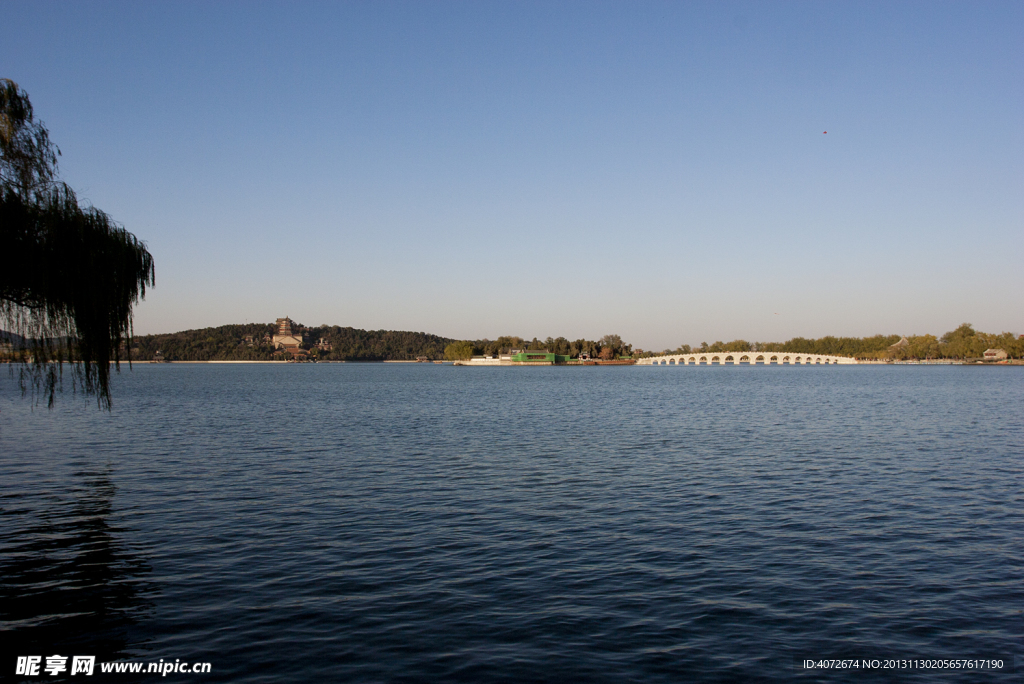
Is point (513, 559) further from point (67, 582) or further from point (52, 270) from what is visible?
point (52, 270)

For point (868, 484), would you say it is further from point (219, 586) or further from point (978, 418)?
point (978, 418)

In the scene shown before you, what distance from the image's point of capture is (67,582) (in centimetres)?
1437

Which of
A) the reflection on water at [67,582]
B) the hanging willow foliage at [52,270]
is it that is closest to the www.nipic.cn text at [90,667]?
the reflection on water at [67,582]

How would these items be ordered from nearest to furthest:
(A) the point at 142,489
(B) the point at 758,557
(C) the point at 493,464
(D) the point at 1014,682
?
1. (D) the point at 1014,682
2. (B) the point at 758,557
3. (A) the point at 142,489
4. (C) the point at 493,464

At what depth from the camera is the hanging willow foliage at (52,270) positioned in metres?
18.8

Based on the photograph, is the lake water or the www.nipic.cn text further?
the lake water

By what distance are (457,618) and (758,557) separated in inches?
315

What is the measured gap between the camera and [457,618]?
12391 mm

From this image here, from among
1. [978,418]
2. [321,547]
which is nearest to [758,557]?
[321,547]

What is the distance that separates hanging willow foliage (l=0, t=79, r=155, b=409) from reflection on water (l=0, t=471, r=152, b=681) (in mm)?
4070

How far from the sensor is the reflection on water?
1141 cm

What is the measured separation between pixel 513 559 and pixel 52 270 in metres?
15.5

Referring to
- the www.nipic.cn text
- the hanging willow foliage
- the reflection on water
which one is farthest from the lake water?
the hanging willow foliage

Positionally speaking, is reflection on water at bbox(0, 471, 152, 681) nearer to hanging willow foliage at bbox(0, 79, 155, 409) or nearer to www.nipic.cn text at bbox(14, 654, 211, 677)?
www.nipic.cn text at bbox(14, 654, 211, 677)
